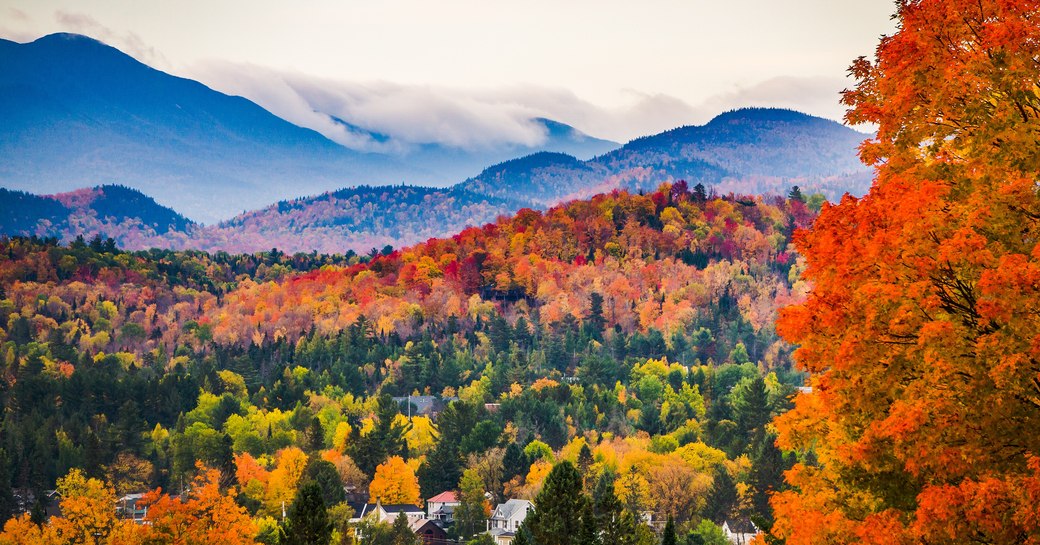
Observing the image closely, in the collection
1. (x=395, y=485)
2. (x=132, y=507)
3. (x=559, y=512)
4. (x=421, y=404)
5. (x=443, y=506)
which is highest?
(x=559, y=512)

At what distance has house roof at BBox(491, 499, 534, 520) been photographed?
70.0m

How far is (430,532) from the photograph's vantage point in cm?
7000

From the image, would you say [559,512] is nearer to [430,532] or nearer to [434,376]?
[430,532]

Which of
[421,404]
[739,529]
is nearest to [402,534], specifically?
[739,529]

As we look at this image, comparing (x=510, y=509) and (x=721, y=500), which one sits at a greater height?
(x=721, y=500)

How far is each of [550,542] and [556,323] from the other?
112 meters

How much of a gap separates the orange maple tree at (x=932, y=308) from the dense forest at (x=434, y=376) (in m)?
19.4

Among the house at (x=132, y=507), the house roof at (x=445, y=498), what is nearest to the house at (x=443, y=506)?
the house roof at (x=445, y=498)

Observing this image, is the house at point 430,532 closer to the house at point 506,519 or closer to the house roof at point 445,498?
the house at point 506,519

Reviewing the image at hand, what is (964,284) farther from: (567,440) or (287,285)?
(287,285)

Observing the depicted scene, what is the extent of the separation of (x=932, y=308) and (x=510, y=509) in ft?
201

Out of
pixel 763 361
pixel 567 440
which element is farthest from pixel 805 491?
pixel 763 361

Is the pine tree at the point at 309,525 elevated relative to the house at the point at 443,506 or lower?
elevated

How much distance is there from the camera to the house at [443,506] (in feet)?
246
